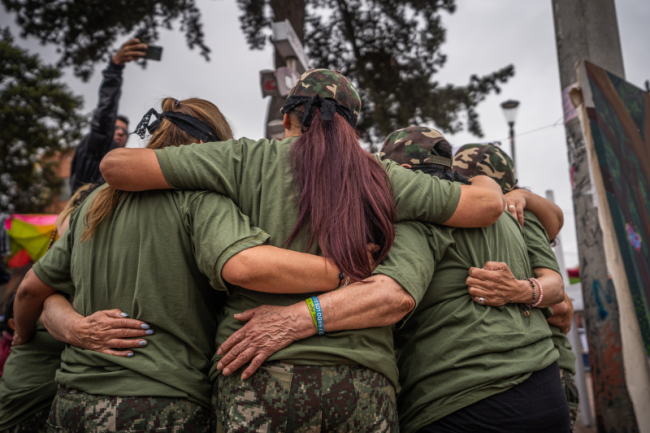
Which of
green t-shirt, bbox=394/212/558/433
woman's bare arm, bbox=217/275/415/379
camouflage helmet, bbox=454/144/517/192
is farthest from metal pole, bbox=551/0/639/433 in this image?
woman's bare arm, bbox=217/275/415/379

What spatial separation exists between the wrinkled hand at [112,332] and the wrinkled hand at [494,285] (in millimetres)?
1209

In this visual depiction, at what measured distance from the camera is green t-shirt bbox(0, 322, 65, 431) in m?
2.09

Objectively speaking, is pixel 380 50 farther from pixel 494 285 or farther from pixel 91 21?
pixel 494 285

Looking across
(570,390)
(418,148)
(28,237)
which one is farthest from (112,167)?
(28,237)

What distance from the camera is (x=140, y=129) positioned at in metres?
1.83

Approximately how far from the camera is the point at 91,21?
803 cm

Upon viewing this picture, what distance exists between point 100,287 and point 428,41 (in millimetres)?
8896

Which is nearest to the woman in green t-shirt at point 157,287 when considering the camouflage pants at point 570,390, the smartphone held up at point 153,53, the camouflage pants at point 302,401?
the camouflage pants at point 302,401

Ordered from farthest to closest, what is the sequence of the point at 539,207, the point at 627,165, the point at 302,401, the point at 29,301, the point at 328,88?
1. the point at 627,165
2. the point at 539,207
3. the point at 29,301
4. the point at 328,88
5. the point at 302,401

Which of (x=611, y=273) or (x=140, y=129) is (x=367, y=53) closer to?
(x=611, y=273)

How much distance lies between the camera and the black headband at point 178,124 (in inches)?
71.6

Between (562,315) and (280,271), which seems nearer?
(280,271)

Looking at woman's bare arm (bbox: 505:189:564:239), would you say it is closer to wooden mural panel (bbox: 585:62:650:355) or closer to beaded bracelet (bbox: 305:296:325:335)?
wooden mural panel (bbox: 585:62:650:355)

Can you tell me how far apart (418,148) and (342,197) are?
1.99 feet
